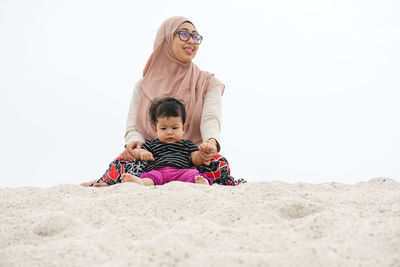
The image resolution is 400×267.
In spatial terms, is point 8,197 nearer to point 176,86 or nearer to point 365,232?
point 176,86

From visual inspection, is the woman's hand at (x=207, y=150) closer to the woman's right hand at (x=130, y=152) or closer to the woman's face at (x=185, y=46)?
the woman's right hand at (x=130, y=152)

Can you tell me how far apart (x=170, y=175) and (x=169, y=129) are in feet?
1.21

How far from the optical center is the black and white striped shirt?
293 cm

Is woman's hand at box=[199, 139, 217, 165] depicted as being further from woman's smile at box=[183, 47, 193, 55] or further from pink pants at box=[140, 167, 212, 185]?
woman's smile at box=[183, 47, 193, 55]

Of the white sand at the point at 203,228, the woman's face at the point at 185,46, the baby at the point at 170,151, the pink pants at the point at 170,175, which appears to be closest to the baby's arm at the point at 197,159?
the baby at the point at 170,151

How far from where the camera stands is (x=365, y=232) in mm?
1421

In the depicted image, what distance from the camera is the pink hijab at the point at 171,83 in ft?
11.8

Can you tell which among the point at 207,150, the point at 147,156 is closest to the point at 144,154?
the point at 147,156

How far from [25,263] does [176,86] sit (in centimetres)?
257

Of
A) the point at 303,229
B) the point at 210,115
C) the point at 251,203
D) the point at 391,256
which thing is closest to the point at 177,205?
the point at 251,203

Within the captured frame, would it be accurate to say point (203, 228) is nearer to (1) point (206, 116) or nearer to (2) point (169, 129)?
(2) point (169, 129)

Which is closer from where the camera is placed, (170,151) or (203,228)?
(203,228)

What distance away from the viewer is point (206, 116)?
3.52 m

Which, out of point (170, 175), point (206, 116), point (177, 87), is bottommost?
point (170, 175)
